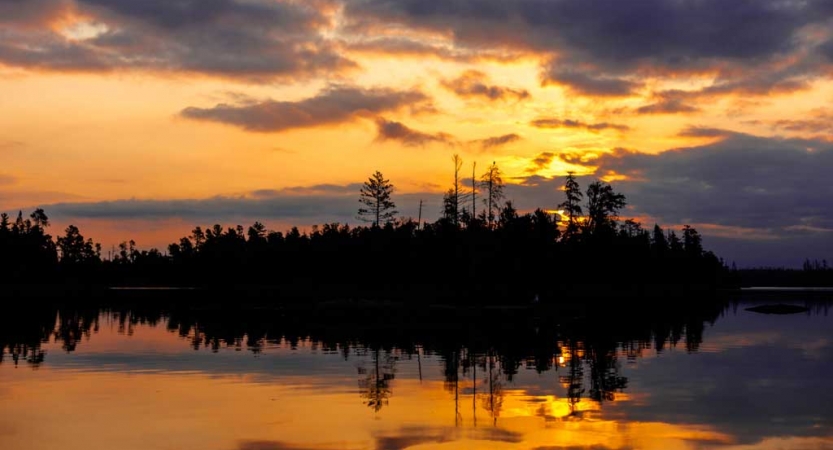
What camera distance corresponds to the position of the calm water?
21.7 meters

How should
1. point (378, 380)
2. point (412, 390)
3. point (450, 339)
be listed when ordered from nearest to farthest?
point (412, 390) → point (378, 380) → point (450, 339)

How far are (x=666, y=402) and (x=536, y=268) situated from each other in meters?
97.7

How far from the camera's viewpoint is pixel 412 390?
30.4 metres

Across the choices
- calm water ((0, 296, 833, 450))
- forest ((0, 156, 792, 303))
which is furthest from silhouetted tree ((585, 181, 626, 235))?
calm water ((0, 296, 833, 450))

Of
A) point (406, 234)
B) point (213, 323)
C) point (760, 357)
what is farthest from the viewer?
point (406, 234)

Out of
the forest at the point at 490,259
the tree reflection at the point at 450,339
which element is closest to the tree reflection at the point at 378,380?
the tree reflection at the point at 450,339

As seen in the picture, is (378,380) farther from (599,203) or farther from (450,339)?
(599,203)

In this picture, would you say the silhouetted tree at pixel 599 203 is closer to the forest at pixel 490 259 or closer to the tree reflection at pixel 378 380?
the forest at pixel 490 259

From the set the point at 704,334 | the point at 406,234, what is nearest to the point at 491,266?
the point at 406,234

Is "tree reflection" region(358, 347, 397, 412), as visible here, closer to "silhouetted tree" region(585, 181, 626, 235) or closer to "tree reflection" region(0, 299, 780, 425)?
"tree reflection" region(0, 299, 780, 425)

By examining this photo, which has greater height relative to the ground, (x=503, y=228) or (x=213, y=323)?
(x=503, y=228)

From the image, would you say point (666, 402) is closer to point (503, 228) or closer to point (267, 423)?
point (267, 423)

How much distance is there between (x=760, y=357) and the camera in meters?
43.2

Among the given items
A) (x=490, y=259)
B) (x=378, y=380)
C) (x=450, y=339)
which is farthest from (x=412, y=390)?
(x=490, y=259)
